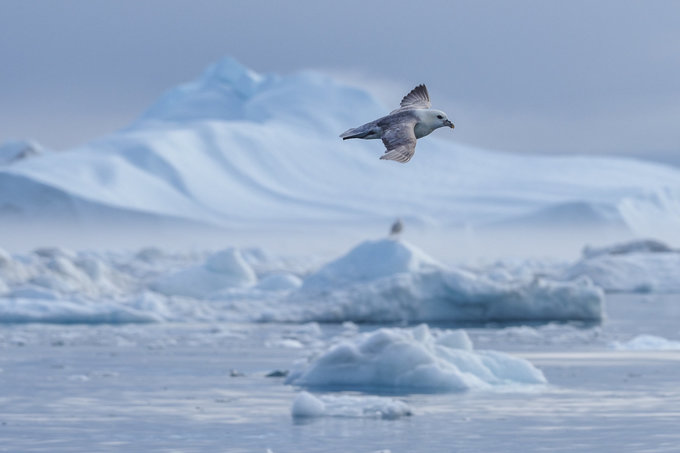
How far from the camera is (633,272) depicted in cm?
3822

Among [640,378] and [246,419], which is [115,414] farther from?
[640,378]

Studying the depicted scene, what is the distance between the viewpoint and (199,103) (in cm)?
7506

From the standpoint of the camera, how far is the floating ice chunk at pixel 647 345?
16.8 metres

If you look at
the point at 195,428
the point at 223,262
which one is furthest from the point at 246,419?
the point at 223,262

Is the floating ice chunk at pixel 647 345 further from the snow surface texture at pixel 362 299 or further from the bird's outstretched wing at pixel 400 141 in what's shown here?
the bird's outstretched wing at pixel 400 141

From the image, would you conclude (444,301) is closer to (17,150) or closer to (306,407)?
(306,407)

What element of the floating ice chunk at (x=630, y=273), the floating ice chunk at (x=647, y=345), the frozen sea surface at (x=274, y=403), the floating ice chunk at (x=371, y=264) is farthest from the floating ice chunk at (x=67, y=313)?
the floating ice chunk at (x=630, y=273)

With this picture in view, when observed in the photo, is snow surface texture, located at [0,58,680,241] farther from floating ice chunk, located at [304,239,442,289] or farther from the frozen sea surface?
the frozen sea surface

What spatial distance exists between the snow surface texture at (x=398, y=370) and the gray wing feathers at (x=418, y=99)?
16.4 ft

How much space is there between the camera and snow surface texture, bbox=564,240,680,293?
123ft

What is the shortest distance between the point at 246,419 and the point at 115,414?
1140 mm

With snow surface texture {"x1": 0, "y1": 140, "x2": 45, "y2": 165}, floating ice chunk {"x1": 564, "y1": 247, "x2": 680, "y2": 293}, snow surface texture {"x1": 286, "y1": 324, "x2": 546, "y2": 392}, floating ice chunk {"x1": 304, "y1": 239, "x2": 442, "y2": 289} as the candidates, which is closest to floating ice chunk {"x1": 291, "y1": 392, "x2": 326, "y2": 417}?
Result: snow surface texture {"x1": 286, "y1": 324, "x2": 546, "y2": 392}

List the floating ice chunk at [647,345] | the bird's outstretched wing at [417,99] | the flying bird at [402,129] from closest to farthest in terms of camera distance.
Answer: the flying bird at [402,129]
the bird's outstretched wing at [417,99]
the floating ice chunk at [647,345]

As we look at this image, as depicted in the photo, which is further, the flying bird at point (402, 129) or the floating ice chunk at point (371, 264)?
the floating ice chunk at point (371, 264)
